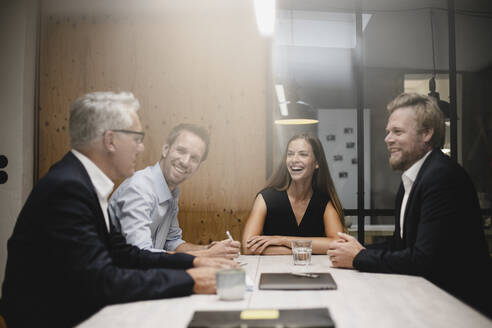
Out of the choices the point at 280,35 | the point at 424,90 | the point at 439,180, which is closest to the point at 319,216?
the point at 439,180

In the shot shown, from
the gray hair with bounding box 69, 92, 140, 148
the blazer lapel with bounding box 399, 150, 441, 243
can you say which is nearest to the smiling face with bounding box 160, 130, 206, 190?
the gray hair with bounding box 69, 92, 140, 148

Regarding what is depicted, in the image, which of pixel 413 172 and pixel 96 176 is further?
pixel 413 172

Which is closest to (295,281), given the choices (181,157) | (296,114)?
(181,157)

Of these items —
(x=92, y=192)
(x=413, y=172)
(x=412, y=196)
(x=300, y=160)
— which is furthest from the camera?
(x=300, y=160)

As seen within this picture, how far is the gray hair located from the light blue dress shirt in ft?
1.94

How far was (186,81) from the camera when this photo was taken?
3467mm

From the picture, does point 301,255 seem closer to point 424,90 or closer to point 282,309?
point 282,309

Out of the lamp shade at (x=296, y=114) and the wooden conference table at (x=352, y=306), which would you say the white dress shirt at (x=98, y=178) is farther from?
the lamp shade at (x=296, y=114)

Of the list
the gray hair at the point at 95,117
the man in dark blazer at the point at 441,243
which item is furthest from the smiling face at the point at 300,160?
the gray hair at the point at 95,117

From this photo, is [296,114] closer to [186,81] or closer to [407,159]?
[186,81]

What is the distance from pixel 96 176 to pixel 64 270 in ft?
1.28

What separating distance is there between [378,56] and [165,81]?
263cm

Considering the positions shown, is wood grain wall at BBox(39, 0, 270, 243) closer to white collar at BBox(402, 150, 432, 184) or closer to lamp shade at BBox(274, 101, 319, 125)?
lamp shade at BBox(274, 101, 319, 125)

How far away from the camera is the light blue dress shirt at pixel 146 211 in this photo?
205cm
